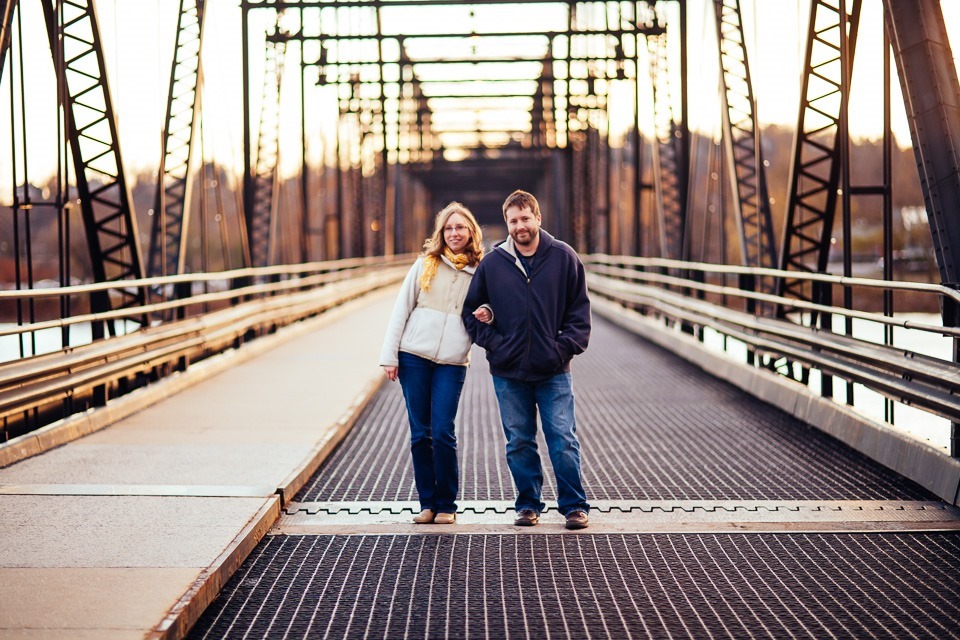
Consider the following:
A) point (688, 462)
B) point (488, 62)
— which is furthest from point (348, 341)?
point (488, 62)

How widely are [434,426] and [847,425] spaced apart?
3336 mm

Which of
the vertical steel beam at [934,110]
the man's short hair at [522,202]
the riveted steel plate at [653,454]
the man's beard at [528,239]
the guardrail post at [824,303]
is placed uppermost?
the vertical steel beam at [934,110]

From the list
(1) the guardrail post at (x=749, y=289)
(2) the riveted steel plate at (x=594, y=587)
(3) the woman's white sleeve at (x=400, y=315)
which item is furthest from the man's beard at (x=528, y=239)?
(1) the guardrail post at (x=749, y=289)

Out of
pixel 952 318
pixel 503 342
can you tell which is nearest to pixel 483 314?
pixel 503 342

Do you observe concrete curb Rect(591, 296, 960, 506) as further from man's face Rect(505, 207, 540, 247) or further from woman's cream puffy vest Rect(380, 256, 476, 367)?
woman's cream puffy vest Rect(380, 256, 476, 367)

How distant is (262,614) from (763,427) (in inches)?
212

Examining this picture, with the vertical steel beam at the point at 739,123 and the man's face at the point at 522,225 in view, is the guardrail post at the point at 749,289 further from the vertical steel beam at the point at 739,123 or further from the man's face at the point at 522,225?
the man's face at the point at 522,225

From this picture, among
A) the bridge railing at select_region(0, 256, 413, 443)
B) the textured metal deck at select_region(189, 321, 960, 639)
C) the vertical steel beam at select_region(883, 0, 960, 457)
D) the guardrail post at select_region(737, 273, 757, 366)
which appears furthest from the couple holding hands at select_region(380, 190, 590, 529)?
the guardrail post at select_region(737, 273, 757, 366)

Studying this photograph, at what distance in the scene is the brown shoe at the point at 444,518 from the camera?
575 centimetres

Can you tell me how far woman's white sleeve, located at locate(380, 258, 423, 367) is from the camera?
5879mm

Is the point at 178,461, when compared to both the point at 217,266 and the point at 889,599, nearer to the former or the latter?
the point at 889,599

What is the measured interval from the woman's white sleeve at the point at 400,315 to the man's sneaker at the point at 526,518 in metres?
0.94

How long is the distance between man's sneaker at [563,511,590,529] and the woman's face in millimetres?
1394

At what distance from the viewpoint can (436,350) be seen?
A: 5.83 meters
